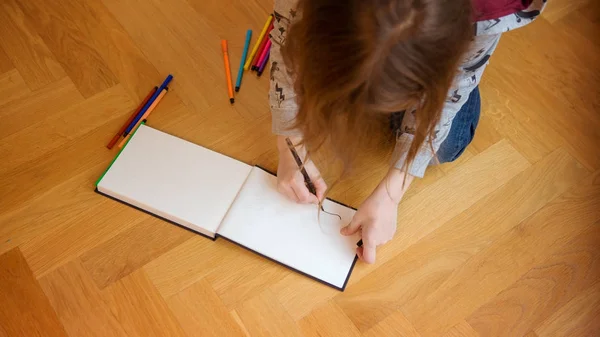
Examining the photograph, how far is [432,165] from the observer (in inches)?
31.6

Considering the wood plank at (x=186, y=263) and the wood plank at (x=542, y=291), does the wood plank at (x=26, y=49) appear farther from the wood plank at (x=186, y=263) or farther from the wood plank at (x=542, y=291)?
the wood plank at (x=542, y=291)

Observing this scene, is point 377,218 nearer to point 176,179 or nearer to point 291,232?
point 291,232

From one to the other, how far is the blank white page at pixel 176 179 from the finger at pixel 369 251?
0.64 feet

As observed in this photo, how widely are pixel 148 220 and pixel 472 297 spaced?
454 millimetres

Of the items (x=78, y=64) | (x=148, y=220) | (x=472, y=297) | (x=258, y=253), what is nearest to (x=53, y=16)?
(x=78, y=64)

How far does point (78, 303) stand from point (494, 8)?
1.99 ft

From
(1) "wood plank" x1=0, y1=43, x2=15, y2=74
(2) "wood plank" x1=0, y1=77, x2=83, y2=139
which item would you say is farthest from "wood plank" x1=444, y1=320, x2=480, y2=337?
(1) "wood plank" x1=0, y1=43, x2=15, y2=74

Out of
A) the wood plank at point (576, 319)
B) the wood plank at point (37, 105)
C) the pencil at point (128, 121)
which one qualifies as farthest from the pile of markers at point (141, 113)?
the wood plank at point (576, 319)

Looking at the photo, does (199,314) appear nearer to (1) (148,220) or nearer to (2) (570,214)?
(1) (148,220)

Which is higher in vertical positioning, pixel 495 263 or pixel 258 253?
pixel 258 253

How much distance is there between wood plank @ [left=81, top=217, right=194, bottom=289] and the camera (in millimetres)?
705

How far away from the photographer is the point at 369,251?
2.29 ft

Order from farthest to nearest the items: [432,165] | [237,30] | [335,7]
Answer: [237,30] → [432,165] → [335,7]

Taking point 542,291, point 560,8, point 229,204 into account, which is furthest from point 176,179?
point 560,8
